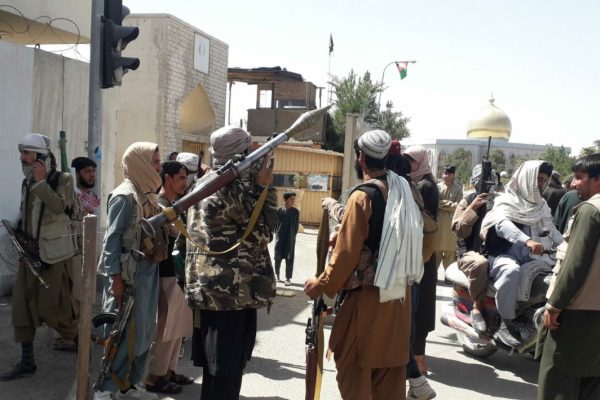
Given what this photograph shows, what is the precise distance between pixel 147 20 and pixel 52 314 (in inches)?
520

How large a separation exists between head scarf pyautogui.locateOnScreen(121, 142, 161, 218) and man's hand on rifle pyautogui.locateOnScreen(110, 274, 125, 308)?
0.45m

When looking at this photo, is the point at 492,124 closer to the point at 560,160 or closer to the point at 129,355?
the point at 560,160

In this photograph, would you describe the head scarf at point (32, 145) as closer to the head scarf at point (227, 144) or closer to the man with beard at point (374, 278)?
the head scarf at point (227, 144)

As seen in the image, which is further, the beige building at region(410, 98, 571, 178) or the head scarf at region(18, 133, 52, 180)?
the beige building at region(410, 98, 571, 178)

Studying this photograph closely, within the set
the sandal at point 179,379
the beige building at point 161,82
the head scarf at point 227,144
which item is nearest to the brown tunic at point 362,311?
the head scarf at point 227,144

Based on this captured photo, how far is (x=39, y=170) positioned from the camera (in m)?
4.20

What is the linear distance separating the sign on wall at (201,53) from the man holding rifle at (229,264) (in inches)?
583

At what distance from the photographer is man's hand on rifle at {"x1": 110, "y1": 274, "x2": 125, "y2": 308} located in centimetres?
344

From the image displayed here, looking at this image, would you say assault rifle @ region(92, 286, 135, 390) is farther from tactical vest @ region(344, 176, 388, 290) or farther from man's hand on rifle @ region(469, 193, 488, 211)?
man's hand on rifle @ region(469, 193, 488, 211)

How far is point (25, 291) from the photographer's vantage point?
169 inches

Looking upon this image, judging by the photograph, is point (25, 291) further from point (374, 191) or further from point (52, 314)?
point (374, 191)

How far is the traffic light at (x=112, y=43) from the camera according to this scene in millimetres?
4641

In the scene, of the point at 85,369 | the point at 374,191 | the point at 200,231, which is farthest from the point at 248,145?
the point at 85,369

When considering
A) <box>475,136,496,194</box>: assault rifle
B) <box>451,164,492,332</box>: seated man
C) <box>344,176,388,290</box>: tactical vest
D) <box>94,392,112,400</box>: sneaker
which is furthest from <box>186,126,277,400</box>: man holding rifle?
<box>475,136,496,194</box>: assault rifle
